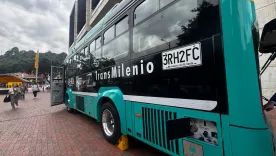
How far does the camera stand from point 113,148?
3443 mm

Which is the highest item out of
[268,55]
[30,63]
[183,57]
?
[30,63]

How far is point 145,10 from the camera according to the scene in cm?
269

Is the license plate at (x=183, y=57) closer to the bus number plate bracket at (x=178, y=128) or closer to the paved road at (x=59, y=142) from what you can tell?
the bus number plate bracket at (x=178, y=128)

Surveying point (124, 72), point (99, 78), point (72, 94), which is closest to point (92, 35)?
point (99, 78)

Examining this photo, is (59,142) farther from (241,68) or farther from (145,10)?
(241,68)

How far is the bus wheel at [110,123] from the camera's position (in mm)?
3300

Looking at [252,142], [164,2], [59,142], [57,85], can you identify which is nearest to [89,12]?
[57,85]

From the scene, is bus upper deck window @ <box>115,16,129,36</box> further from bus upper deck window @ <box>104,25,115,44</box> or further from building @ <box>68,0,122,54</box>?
building @ <box>68,0,122,54</box>

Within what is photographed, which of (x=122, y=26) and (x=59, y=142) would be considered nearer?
(x=122, y=26)

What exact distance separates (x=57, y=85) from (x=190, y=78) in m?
8.06

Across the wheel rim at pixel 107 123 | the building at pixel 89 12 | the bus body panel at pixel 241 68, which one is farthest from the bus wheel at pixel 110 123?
the building at pixel 89 12

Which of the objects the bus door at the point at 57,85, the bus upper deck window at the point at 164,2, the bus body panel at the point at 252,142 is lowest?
the bus body panel at the point at 252,142

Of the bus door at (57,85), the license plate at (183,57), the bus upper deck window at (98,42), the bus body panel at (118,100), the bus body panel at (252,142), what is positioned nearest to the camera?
the bus body panel at (252,142)

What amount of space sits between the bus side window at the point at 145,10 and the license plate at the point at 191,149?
6.47ft
